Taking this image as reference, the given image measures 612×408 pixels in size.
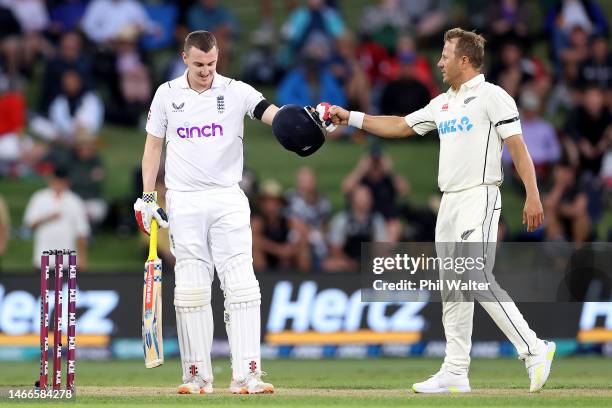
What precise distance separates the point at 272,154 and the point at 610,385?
32.0ft

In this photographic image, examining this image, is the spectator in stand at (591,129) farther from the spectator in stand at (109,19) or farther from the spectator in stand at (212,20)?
the spectator in stand at (109,19)

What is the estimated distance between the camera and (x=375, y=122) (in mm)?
10562

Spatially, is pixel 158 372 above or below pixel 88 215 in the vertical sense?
below

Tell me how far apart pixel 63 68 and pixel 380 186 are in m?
4.79

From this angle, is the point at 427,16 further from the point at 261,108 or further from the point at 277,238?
the point at 261,108

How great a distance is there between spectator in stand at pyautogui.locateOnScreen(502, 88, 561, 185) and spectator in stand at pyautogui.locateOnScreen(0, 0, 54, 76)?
6.69 meters

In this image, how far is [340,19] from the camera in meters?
21.2

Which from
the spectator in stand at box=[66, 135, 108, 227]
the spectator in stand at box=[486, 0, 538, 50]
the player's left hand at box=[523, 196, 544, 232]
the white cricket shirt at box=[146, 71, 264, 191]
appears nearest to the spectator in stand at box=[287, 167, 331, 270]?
the spectator in stand at box=[66, 135, 108, 227]

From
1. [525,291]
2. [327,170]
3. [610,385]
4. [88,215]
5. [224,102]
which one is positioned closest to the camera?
[224,102]

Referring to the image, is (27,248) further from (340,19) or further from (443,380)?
(443,380)

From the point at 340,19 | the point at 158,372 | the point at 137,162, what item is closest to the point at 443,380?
the point at 158,372

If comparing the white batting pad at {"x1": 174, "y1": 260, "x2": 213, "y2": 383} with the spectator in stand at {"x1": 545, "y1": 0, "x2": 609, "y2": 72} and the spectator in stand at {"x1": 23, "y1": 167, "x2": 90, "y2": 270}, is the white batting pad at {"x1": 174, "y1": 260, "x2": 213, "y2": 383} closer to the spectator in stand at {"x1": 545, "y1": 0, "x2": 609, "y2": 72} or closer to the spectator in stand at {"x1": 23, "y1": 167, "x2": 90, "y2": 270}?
the spectator in stand at {"x1": 23, "y1": 167, "x2": 90, "y2": 270}

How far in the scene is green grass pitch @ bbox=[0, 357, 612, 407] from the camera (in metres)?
9.43

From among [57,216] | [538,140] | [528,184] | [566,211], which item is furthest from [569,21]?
[528,184]
